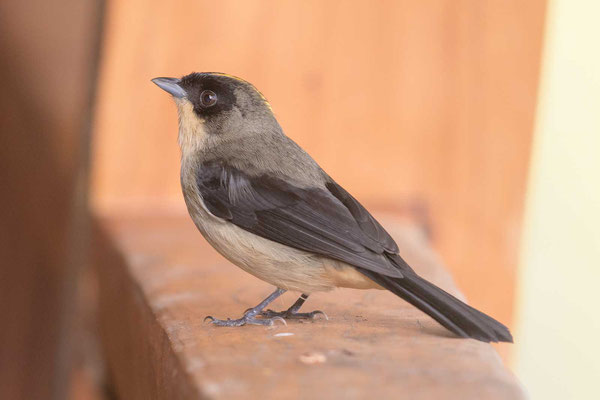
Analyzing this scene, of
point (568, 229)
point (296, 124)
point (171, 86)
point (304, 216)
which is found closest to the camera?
point (304, 216)

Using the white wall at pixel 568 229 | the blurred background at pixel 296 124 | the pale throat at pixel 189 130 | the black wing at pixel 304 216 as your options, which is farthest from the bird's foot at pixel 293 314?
the white wall at pixel 568 229

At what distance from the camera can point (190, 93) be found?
2793 millimetres

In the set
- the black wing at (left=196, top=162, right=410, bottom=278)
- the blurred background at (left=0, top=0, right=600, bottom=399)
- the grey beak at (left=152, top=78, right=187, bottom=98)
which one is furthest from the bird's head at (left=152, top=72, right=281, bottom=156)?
the blurred background at (left=0, top=0, right=600, bottom=399)

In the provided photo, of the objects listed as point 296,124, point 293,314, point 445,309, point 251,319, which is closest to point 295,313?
point 293,314

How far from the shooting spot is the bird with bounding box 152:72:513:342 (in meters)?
2.11

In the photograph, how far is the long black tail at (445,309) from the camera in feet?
5.74

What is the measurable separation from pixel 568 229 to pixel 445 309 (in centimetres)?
261

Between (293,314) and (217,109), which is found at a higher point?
(217,109)

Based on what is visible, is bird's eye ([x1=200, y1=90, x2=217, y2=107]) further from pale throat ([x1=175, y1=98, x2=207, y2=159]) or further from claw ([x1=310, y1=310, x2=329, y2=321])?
claw ([x1=310, y1=310, x2=329, y2=321])

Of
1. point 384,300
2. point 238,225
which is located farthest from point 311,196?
point 384,300

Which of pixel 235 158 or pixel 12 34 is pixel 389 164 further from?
pixel 12 34

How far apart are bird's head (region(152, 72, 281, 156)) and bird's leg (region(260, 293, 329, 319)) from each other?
63 centimetres

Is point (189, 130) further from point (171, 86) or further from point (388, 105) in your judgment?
point (388, 105)

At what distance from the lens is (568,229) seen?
14.1 ft
